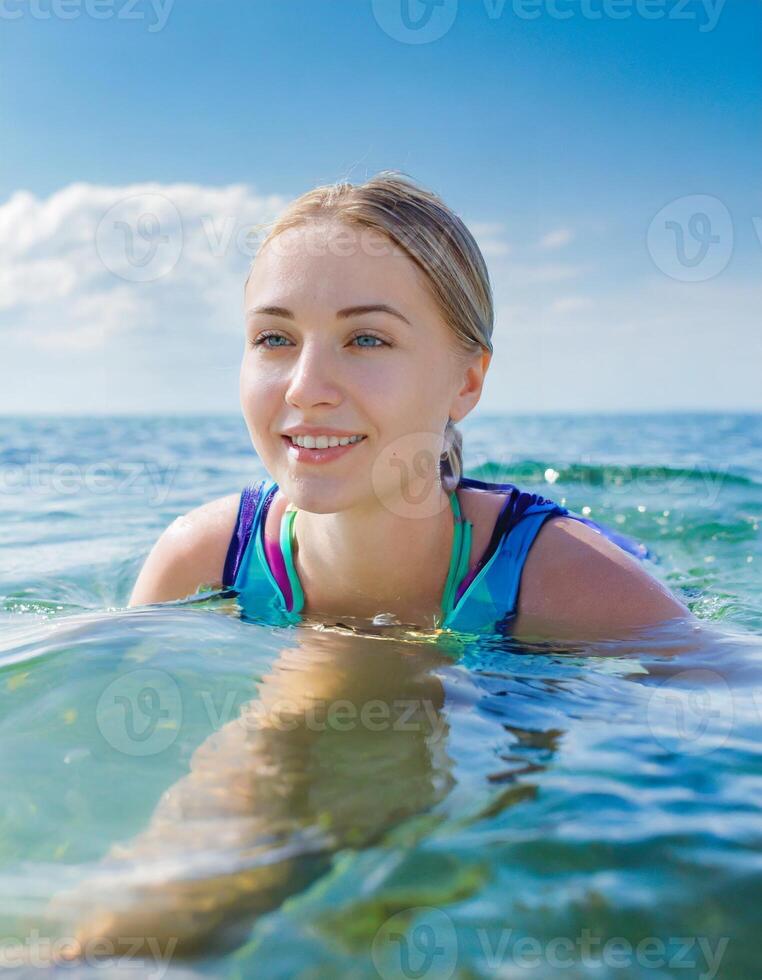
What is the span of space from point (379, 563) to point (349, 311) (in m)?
1.03

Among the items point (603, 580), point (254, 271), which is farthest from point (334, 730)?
point (254, 271)

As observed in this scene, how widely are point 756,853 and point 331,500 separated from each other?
5.35 ft

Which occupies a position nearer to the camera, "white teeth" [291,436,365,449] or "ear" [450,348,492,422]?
"white teeth" [291,436,365,449]

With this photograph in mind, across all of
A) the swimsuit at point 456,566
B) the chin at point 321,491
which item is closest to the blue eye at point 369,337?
the chin at point 321,491

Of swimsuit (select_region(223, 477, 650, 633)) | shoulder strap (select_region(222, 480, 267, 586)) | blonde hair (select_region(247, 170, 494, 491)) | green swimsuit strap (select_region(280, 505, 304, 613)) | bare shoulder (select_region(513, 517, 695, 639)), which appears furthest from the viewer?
shoulder strap (select_region(222, 480, 267, 586))

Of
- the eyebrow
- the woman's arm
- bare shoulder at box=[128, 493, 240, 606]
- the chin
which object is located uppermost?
the eyebrow

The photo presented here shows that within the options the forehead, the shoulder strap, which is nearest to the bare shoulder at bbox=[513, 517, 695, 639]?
the forehead

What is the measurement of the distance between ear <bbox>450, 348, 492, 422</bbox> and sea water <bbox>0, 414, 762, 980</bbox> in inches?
33.3

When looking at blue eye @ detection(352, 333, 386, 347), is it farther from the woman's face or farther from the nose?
the nose

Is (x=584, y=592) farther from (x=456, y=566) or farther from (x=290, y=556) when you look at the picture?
(x=290, y=556)

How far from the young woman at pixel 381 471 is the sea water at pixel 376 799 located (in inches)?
9.6

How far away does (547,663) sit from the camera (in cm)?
284

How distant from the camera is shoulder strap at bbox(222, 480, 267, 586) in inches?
144

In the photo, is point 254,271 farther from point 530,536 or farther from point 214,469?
point 214,469
